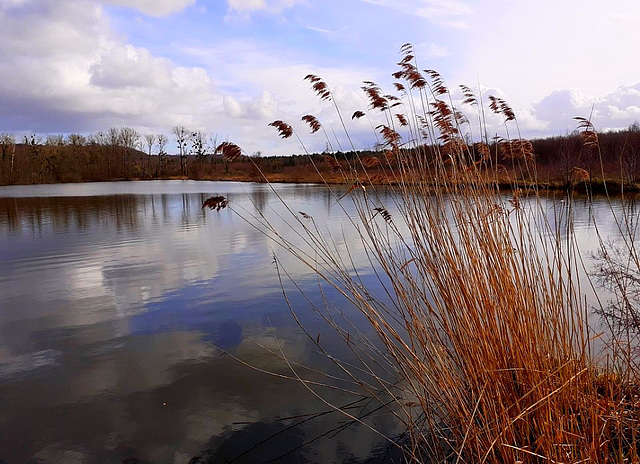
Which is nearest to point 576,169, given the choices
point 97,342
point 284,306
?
point 284,306

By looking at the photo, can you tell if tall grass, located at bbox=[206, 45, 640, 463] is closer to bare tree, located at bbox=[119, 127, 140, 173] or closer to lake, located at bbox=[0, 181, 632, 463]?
lake, located at bbox=[0, 181, 632, 463]

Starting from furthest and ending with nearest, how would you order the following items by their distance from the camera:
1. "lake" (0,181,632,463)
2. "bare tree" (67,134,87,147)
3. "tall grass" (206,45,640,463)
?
"bare tree" (67,134,87,147) → "lake" (0,181,632,463) → "tall grass" (206,45,640,463)

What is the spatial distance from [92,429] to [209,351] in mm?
1462

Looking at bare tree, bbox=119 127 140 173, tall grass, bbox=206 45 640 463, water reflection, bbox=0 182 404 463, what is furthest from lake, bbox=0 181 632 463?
bare tree, bbox=119 127 140 173

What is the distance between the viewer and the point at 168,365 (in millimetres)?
4469

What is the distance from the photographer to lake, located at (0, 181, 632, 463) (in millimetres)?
3256

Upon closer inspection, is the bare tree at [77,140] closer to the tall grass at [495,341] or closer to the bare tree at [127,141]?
the bare tree at [127,141]

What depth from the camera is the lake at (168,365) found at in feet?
10.7

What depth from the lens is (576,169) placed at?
2.59 meters

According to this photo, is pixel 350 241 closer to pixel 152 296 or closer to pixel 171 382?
pixel 152 296

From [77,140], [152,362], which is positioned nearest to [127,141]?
[77,140]

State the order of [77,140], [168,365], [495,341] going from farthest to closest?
[77,140], [168,365], [495,341]

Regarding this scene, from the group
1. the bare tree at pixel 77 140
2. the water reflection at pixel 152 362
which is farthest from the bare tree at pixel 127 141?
the water reflection at pixel 152 362

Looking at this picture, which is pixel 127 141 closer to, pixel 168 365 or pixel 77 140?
pixel 77 140
